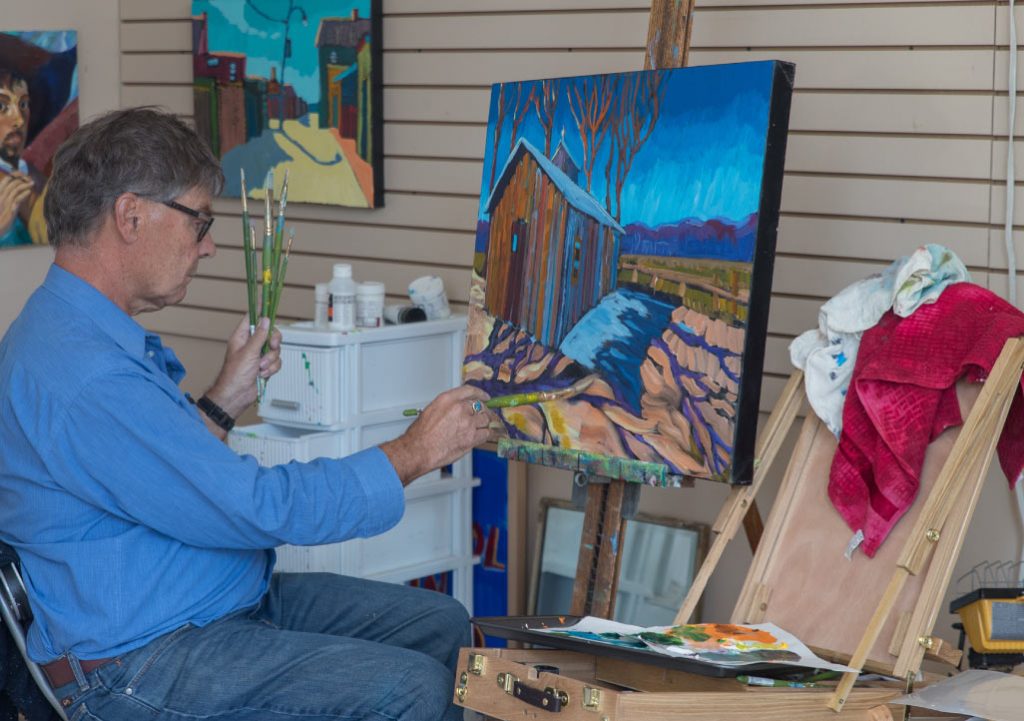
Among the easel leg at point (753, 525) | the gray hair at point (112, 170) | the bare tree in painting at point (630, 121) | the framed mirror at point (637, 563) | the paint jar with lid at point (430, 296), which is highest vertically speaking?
the bare tree in painting at point (630, 121)

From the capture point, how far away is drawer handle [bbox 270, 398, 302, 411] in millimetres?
3242

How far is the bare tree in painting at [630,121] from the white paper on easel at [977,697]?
1047 mm

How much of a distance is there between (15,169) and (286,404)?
1.53m

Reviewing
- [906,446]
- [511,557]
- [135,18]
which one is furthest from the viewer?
[135,18]

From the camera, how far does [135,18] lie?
443 centimetres


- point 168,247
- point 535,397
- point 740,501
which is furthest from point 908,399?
point 168,247

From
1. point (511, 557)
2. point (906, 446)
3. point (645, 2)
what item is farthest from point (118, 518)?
point (645, 2)

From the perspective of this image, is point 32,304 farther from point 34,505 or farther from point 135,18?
point 135,18

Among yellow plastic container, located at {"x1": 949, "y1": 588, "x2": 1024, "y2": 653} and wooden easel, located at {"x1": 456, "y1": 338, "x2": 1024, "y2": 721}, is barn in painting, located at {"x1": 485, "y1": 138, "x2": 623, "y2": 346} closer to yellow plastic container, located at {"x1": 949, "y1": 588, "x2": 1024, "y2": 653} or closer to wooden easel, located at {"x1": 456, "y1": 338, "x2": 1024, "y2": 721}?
wooden easel, located at {"x1": 456, "y1": 338, "x2": 1024, "y2": 721}

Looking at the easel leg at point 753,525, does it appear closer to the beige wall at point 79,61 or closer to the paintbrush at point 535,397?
the paintbrush at point 535,397

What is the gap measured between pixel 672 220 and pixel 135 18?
105 inches

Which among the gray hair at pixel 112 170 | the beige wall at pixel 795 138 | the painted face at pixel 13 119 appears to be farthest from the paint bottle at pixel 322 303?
the painted face at pixel 13 119

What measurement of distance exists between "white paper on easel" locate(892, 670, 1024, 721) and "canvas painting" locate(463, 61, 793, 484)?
491 millimetres

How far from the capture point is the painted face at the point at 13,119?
4086 mm
